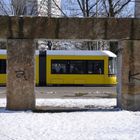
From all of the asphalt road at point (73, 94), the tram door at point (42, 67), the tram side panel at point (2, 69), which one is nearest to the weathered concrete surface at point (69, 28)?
the asphalt road at point (73, 94)

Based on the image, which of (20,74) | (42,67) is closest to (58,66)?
(42,67)

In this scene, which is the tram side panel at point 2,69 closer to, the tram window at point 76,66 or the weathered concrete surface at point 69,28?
the tram window at point 76,66

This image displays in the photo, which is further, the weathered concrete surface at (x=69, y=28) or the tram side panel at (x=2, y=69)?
the tram side panel at (x=2, y=69)

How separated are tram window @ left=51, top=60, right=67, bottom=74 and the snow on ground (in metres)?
18.5

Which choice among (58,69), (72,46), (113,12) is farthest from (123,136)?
(72,46)

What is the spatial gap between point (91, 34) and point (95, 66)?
18596 mm

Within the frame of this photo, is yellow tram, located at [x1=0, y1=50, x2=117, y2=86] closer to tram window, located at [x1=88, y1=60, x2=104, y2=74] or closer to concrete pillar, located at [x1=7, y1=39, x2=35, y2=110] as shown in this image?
tram window, located at [x1=88, y1=60, x2=104, y2=74]

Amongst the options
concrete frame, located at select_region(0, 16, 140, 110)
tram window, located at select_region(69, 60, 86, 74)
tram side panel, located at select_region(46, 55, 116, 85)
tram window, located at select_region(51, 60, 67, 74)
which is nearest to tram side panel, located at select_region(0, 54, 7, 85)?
tram side panel, located at select_region(46, 55, 116, 85)

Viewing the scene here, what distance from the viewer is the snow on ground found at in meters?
11.4

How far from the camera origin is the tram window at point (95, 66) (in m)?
35.9

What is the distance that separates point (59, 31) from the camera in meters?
17.5

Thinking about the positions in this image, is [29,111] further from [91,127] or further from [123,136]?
[123,136]

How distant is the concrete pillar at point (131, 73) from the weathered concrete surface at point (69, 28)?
413mm

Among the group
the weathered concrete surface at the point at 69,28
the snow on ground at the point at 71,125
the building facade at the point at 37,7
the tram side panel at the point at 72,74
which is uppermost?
the building facade at the point at 37,7
